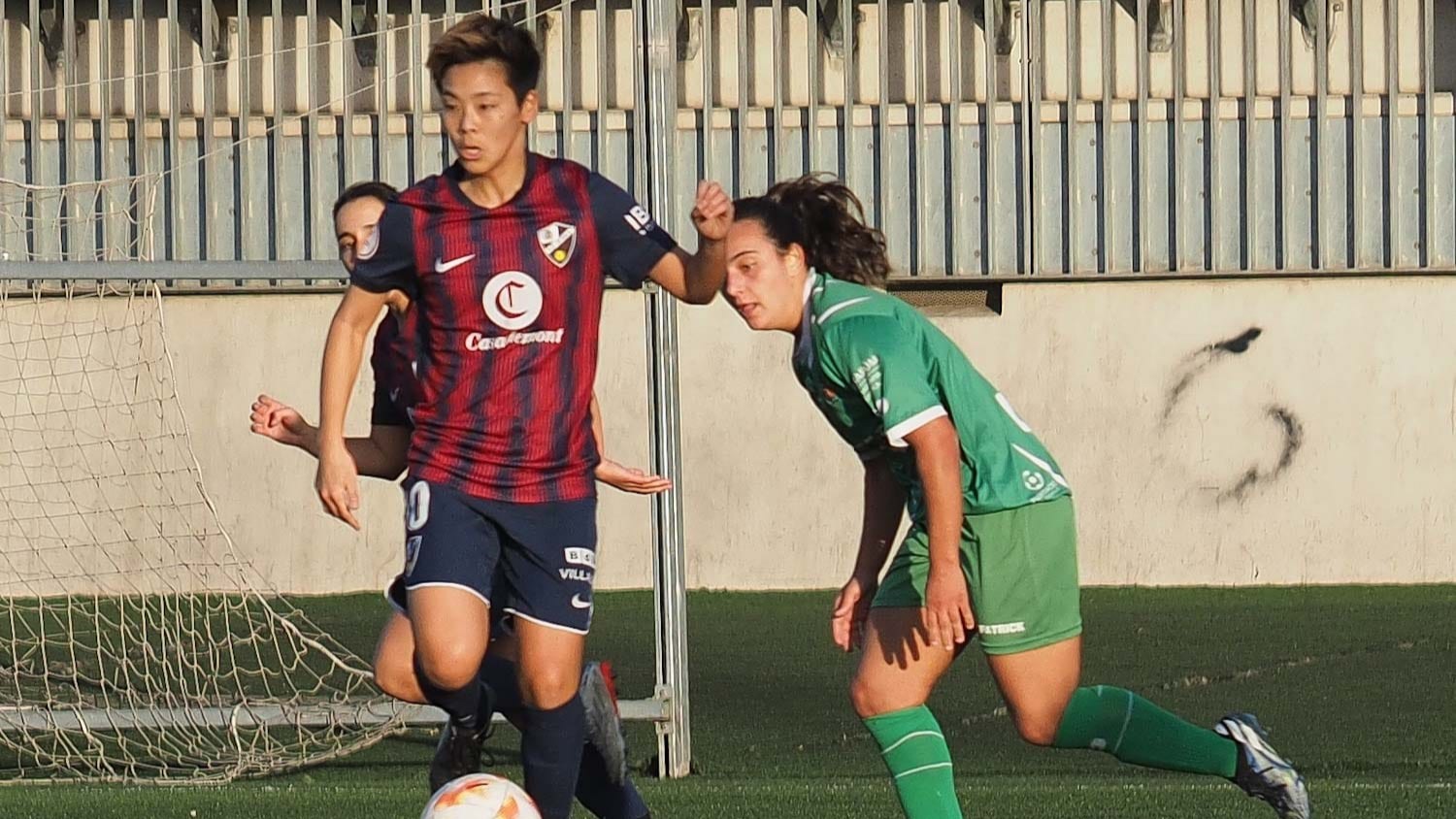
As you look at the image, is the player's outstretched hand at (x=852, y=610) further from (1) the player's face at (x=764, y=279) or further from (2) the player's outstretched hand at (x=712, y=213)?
(2) the player's outstretched hand at (x=712, y=213)

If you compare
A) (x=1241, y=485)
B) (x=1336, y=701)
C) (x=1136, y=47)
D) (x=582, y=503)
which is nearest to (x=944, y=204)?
(x=1136, y=47)

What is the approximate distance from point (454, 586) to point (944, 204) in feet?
29.1

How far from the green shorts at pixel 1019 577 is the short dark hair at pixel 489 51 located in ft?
4.46

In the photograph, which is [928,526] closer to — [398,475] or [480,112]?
[480,112]

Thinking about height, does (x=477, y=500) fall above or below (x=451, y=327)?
below

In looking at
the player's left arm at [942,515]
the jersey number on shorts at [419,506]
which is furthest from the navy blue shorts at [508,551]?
the player's left arm at [942,515]

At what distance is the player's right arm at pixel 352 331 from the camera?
4.62 metres

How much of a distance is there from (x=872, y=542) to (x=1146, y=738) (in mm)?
739

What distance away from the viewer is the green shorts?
14.8 ft

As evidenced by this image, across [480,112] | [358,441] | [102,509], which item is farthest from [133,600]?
[480,112]

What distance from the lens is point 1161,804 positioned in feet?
19.9

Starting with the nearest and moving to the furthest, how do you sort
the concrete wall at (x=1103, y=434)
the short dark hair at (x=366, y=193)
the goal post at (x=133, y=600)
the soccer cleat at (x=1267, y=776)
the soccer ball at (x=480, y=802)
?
1. the soccer ball at (x=480, y=802)
2. the soccer cleat at (x=1267, y=776)
3. the short dark hair at (x=366, y=193)
4. the goal post at (x=133, y=600)
5. the concrete wall at (x=1103, y=434)

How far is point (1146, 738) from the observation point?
4754 millimetres

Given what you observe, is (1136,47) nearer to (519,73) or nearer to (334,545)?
(334,545)
